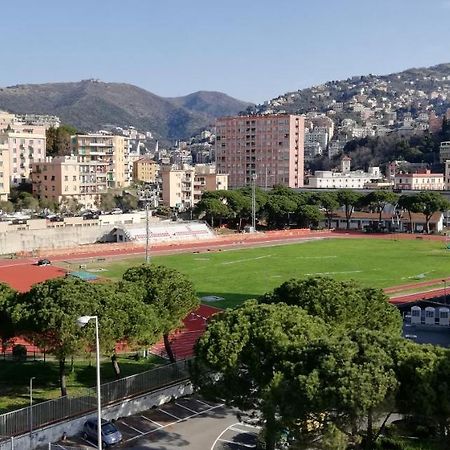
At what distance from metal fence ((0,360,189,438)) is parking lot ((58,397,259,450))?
0.88 meters

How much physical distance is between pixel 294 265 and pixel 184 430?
124 feet

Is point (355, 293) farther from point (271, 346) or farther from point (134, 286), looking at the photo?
point (134, 286)

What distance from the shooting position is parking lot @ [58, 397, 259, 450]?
20609 mm

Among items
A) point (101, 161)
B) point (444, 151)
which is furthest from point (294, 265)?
point (444, 151)

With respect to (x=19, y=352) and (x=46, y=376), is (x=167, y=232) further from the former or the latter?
(x=46, y=376)

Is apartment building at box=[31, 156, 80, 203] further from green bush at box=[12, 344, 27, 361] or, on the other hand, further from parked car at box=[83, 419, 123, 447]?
parked car at box=[83, 419, 123, 447]

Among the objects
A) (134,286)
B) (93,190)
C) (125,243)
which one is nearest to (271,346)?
(134,286)

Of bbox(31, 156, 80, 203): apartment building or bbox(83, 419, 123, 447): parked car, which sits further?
bbox(31, 156, 80, 203): apartment building

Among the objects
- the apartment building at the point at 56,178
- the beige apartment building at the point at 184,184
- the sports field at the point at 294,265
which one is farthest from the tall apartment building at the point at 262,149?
the sports field at the point at 294,265

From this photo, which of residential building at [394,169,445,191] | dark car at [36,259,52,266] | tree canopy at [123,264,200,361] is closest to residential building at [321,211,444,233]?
residential building at [394,169,445,191]

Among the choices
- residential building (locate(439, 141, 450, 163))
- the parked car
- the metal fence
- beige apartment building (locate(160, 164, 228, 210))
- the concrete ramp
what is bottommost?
the parked car

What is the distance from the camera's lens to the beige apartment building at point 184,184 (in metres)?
106

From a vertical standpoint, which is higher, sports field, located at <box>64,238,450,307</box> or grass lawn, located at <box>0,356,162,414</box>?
sports field, located at <box>64,238,450,307</box>

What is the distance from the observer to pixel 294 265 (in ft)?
193
